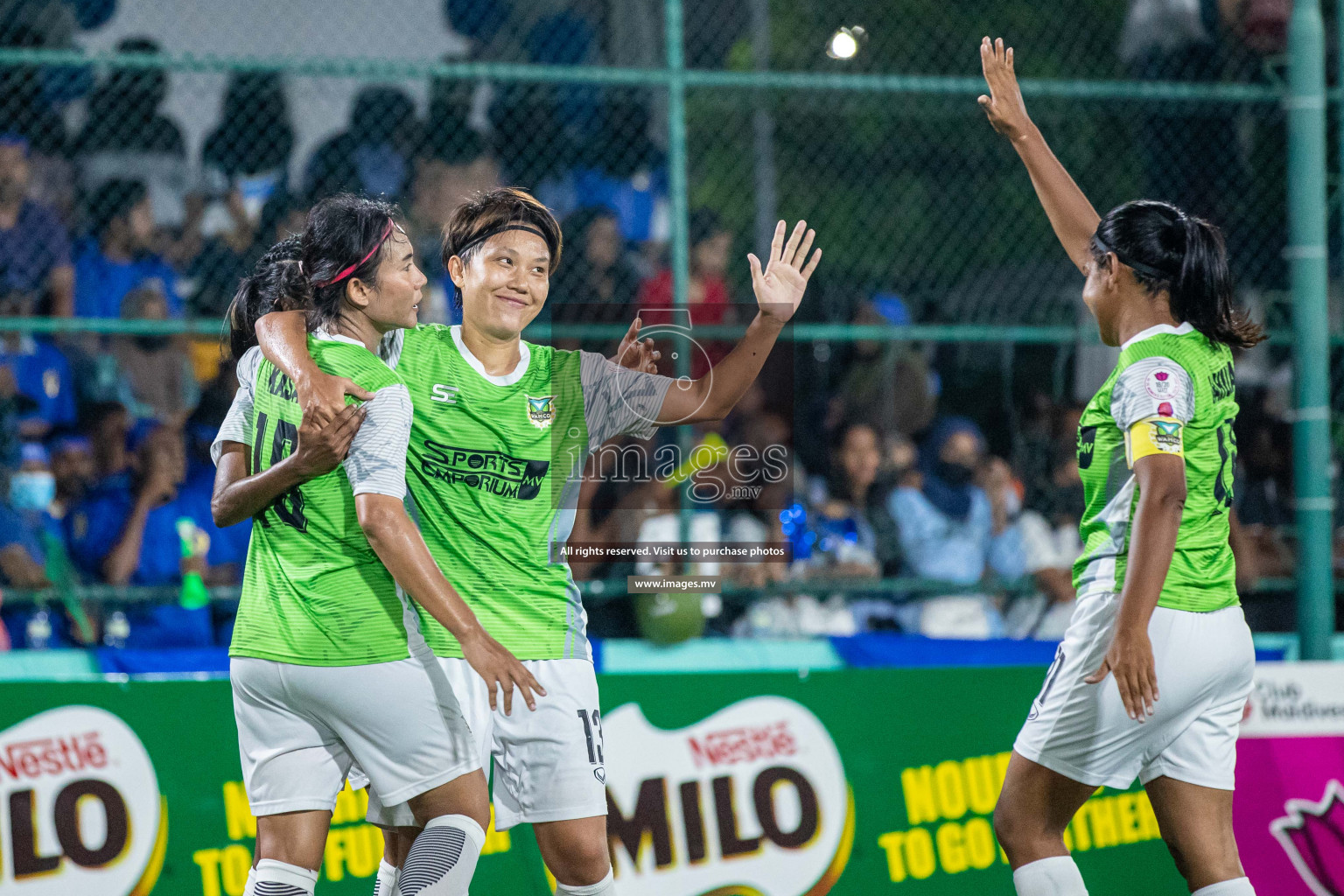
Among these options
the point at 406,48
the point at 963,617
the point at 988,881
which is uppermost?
the point at 406,48

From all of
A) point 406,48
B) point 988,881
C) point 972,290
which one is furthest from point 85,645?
point 972,290

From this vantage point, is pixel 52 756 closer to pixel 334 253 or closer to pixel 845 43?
pixel 334 253

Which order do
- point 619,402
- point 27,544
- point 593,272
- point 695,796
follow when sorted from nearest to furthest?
point 619,402 < point 695,796 < point 27,544 < point 593,272

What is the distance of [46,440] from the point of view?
6.00 meters

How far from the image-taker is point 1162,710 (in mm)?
3330

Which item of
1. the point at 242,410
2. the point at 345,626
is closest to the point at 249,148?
the point at 242,410

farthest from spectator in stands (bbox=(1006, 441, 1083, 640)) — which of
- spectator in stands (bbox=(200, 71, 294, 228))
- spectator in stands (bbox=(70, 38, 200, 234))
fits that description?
spectator in stands (bbox=(70, 38, 200, 234))

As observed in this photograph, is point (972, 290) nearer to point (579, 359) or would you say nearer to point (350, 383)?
point (579, 359)

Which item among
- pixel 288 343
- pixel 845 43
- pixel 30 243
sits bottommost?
pixel 288 343

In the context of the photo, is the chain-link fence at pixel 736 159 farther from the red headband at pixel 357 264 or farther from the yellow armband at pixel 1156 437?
the yellow armband at pixel 1156 437

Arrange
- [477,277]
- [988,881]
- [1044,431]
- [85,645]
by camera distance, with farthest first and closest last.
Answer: [1044,431] < [85,645] < [988,881] < [477,277]

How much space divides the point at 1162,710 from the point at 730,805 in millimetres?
1907

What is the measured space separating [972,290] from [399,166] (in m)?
2.91

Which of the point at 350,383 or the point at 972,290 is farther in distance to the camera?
the point at 972,290
